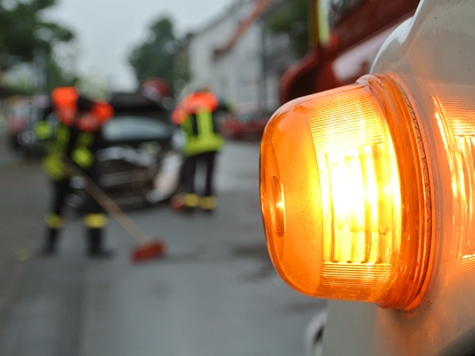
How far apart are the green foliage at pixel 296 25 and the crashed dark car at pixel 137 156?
14626 millimetres

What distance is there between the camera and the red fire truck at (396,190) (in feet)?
2.68

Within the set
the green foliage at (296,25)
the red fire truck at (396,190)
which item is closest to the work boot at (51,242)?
the red fire truck at (396,190)

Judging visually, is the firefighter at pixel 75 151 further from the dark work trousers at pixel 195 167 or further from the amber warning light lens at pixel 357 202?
the amber warning light lens at pixel 357 202

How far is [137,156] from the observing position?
335 inches

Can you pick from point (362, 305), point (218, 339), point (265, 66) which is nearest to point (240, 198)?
point (218, 339)

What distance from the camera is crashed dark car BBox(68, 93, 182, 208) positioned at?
821 cm

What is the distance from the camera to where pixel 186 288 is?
4.54 m

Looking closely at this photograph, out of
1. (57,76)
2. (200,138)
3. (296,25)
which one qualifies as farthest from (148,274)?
(57,76)

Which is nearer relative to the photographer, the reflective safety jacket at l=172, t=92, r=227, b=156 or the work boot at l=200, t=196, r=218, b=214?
the work boot at l=200, t=196, r=218, b=214

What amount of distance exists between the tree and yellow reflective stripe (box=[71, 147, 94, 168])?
68538 mm

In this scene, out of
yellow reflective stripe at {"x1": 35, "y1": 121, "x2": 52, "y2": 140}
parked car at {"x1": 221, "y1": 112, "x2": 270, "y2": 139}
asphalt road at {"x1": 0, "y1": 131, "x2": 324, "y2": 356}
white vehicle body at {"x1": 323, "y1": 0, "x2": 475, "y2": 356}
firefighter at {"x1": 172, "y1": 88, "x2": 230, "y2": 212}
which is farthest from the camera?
parked car at {"x1": 221, "y1": 112, "x2": 270, "y2": 139}

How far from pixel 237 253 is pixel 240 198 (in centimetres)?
383

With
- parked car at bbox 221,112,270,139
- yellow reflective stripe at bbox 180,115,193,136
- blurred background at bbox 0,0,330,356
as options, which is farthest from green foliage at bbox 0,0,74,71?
yellow reflective stripe at bbox 180,115,193,136

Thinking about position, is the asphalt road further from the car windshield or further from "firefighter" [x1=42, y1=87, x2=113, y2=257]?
the car windshield
